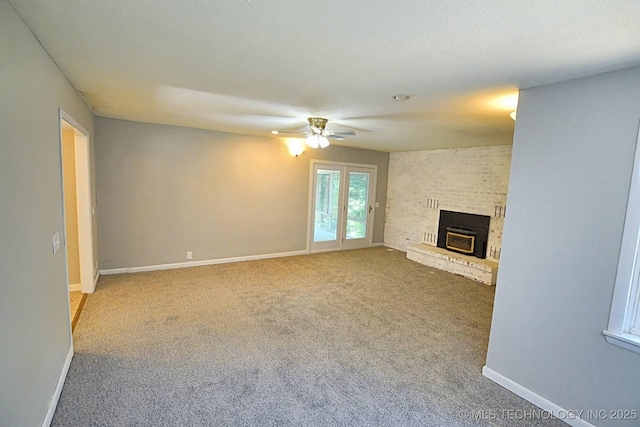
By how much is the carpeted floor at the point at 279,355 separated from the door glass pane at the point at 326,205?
79.9 inches

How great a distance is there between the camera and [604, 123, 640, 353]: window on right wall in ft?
5.84

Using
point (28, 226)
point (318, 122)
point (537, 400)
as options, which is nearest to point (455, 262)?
point (537, 400)

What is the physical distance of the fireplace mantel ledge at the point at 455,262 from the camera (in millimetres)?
4871

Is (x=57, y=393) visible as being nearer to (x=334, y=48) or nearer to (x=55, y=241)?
(x=55, y=241)

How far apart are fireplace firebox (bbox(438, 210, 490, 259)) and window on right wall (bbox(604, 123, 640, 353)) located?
11.9 ft

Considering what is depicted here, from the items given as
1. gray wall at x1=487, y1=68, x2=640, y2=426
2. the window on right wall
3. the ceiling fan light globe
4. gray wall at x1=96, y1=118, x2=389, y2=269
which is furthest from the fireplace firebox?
the window on right wall

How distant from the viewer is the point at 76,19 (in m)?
1.57

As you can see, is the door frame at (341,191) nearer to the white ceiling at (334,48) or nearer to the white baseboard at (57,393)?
the white ceiling at (334,48)

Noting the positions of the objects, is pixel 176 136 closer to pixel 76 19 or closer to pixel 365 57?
pixel 76 19

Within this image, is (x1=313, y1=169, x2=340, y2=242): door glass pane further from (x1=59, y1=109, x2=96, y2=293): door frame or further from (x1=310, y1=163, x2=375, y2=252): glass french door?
(x1=59, y1=109, x2=96, y2=293): door frame

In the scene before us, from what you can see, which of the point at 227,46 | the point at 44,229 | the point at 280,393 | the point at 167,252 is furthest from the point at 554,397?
the point at 167,252

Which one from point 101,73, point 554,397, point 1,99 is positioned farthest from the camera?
point 101,73

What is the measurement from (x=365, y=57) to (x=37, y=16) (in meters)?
1.75

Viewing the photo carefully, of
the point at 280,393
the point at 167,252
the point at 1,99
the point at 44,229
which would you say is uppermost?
the point at 1,99
